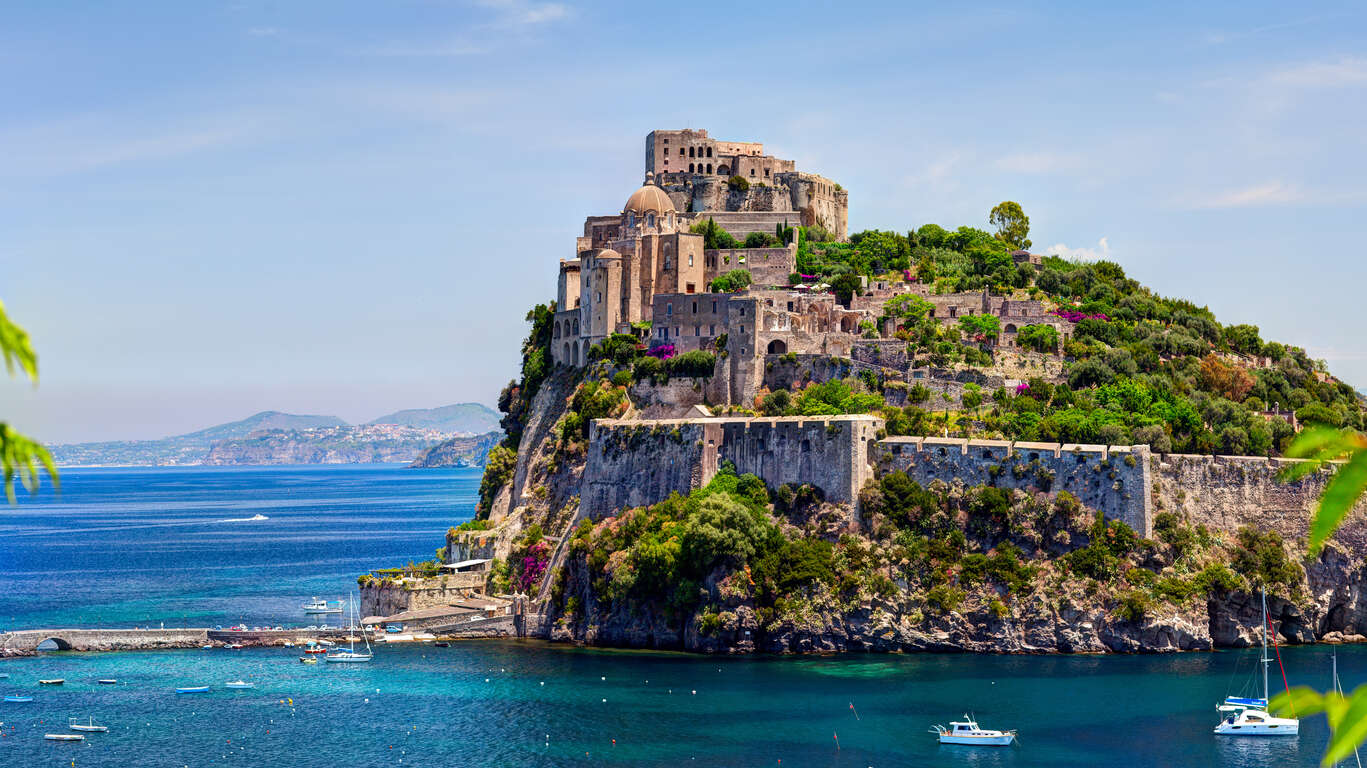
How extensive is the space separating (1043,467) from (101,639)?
148 feet

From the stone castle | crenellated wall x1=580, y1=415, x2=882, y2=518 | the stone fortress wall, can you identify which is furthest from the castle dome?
the stone fortress wall

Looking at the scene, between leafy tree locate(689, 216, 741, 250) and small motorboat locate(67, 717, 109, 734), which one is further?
leafy tree locate(689, 216, 741, 250)

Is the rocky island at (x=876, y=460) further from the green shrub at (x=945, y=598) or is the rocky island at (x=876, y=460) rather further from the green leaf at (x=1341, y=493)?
the green leaf at (x=1341, y=493)

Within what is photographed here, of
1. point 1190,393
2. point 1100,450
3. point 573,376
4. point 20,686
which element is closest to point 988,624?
point 1100,450

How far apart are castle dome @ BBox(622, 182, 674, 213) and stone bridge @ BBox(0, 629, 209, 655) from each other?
3760 cm

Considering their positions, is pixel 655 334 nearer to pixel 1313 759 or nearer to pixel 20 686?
pixel 20 686

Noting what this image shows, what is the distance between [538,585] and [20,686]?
80.2 ft

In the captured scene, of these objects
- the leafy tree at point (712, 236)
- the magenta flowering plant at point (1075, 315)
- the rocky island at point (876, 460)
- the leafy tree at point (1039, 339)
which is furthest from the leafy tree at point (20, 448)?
the leafy tree at point (712, 236)

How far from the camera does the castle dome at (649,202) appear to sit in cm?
9294

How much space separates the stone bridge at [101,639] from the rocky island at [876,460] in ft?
34.6

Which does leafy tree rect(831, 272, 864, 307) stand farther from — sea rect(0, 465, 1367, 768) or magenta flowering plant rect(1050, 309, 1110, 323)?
sea rect(0, 465, 1367, 768)

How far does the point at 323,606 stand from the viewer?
84.3 meters

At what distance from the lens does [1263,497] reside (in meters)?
67.6

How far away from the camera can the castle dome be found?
305 feet
